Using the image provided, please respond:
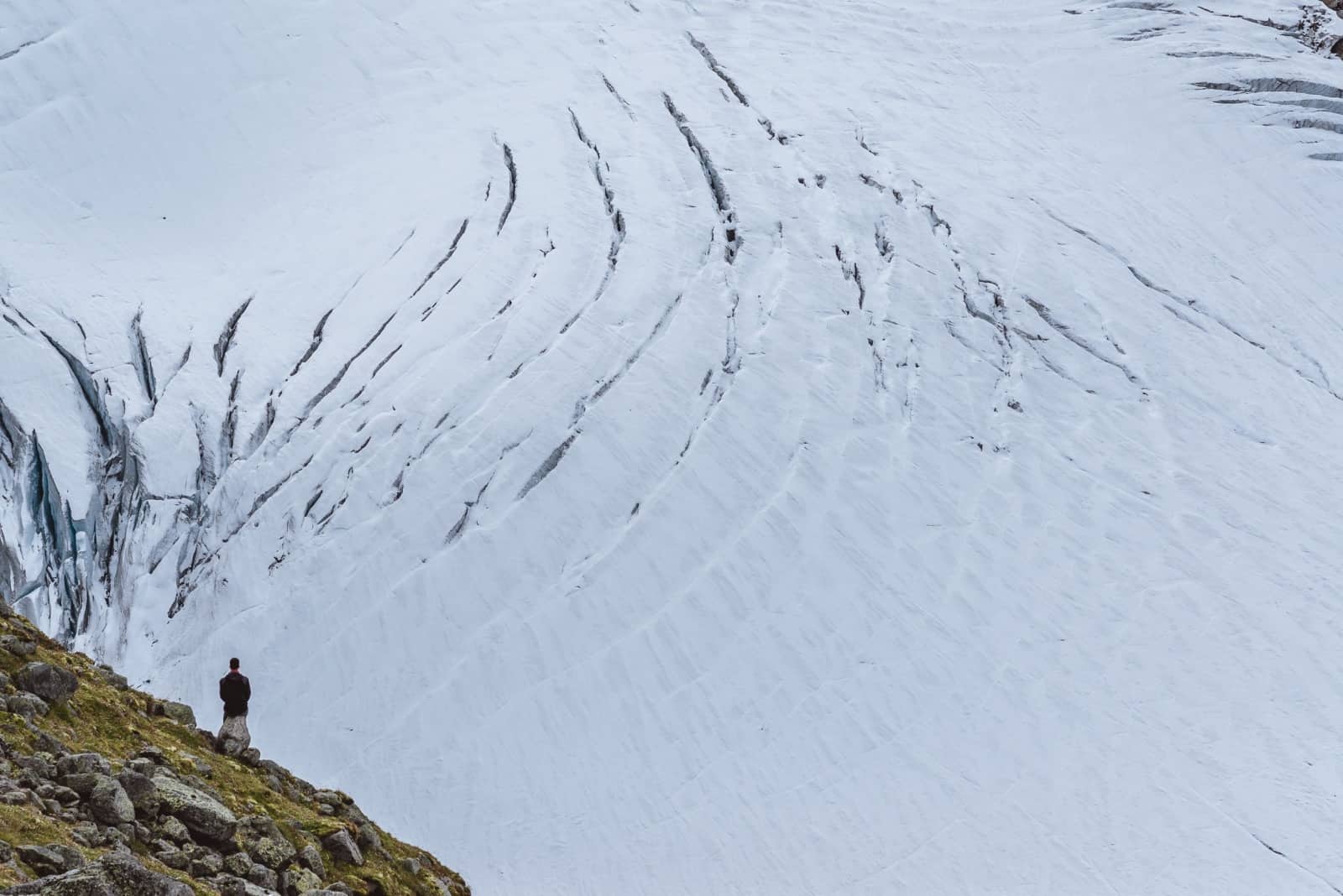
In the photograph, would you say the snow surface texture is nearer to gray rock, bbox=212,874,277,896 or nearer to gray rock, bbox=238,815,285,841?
gray rock, bbox=238,815,285,841

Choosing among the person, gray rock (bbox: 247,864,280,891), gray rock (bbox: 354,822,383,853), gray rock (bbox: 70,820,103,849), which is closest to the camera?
gray rock (bbox: 70,820,103,849)

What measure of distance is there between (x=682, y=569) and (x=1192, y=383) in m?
9.46

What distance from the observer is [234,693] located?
10102mm

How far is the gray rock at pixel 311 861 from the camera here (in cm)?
754

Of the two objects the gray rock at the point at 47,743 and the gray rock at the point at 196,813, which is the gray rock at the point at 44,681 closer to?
the gray rock at the point at 47,743

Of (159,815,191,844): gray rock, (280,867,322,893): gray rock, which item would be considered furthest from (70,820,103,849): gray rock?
(280,867,322,893): gray rock

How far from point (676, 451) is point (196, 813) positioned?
11246mm

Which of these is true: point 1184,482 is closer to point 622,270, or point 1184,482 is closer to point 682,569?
point 682,569

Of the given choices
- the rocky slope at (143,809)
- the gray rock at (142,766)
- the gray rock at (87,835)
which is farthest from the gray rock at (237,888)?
the gray rock at (142,766)

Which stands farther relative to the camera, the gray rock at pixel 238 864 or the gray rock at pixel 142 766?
the gray rock at pixel 142 766

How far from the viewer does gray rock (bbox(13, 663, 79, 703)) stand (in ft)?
25.6

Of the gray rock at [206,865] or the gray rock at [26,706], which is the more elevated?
the gray rock at [26,706]

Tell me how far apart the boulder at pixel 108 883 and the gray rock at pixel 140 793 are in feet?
4.45

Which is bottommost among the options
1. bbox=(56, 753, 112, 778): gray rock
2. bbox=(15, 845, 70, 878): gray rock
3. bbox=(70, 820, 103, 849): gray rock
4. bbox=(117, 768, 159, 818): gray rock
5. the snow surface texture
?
the snow surface texture
